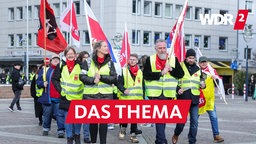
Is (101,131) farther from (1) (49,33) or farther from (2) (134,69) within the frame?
(1) (49,33)

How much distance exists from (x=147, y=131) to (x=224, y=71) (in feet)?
164

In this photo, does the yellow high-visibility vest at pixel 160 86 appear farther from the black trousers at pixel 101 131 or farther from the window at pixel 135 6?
the window at pixel 135 6

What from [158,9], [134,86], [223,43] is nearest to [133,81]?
[134,86]

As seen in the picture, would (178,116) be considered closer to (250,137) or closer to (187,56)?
(187,56)

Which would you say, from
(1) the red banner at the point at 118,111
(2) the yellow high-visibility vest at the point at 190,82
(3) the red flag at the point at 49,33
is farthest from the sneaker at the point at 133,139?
(1) the red banner at the point at 118,111

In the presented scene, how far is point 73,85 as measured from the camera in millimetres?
10711

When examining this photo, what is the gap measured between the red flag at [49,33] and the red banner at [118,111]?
7523 mm

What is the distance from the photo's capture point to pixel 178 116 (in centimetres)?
752

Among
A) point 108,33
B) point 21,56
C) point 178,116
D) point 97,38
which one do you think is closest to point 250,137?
point 97,38

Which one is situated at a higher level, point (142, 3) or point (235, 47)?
point (142, 3)

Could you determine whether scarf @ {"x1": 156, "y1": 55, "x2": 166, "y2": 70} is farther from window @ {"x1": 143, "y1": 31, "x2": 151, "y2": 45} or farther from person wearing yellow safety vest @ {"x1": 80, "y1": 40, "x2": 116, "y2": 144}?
window @ {"x1": 143, "y1": 31, "x2": 151, "y2": 45}

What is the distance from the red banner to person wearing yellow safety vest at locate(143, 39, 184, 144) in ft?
9.13

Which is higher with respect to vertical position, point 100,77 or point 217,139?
point 100,77

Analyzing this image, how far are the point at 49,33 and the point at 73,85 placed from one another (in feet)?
17.5
